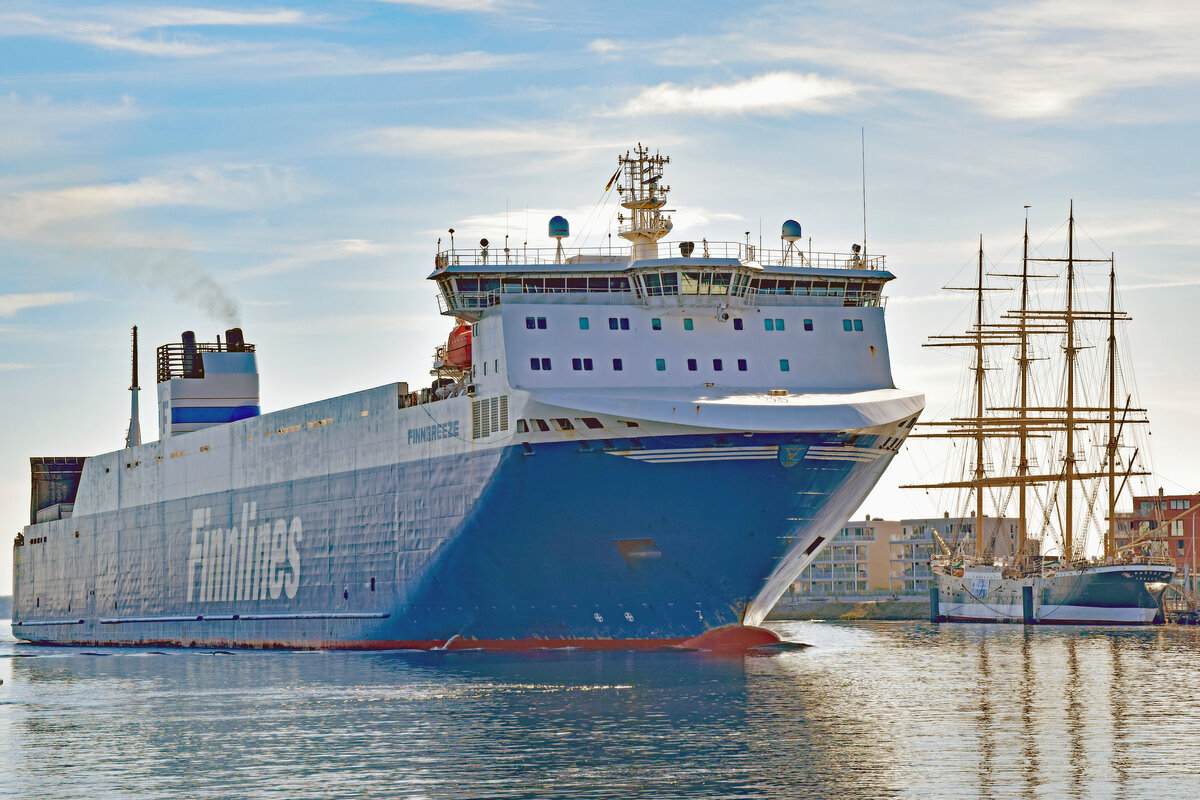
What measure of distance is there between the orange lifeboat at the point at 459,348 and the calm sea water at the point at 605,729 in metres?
7.74

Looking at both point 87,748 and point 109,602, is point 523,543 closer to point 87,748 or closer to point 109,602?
point 87,748

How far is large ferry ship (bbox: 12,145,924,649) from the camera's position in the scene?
3947 cm

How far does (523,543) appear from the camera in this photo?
41.0 meters

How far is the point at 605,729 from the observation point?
93.0 feet

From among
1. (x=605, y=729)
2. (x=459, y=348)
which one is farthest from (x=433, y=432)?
(x=605, y=729)

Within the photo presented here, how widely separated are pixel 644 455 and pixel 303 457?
663 inches

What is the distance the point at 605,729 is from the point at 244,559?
30.2 m

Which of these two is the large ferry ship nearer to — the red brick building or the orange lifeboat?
the orange lifeboat

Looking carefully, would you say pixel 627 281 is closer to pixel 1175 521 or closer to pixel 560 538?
pixel 560 538

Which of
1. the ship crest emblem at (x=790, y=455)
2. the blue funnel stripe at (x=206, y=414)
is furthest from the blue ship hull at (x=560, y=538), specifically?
the blue funnel stripe at (x=206, y=414)

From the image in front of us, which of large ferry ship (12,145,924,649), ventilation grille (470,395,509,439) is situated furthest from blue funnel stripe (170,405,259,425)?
ventilation grille (470,395,509,439)

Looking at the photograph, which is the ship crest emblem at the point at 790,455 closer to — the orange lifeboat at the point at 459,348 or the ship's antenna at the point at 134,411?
the orange lifeboat at the point at 459,348

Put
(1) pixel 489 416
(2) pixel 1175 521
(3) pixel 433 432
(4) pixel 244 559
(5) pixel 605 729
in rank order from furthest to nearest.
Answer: (2) pixel 1175 521
(4) pixel 244 559
(3) pixel 433 432
(1) pixel 489 416
(5) pixel 605 729

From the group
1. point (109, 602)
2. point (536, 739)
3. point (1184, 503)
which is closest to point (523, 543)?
point (536, 739)
